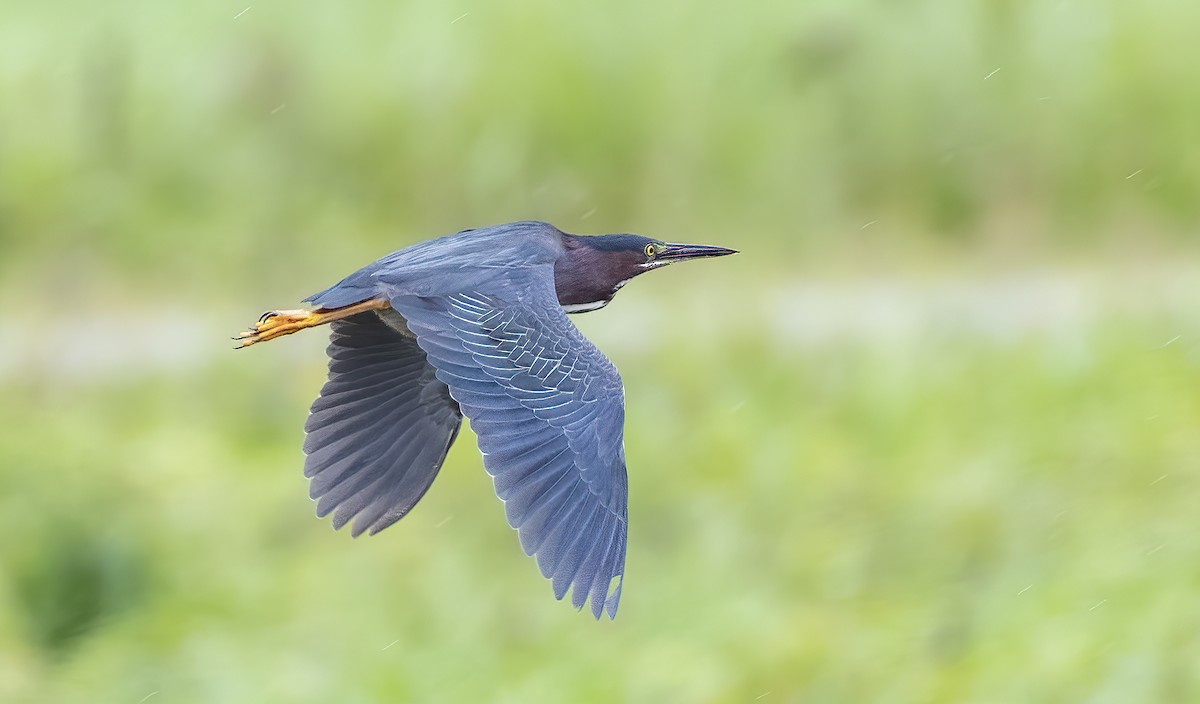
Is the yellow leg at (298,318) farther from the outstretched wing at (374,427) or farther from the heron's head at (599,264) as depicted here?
the heron's head at (599,264)

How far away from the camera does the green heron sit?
5406 millimetres

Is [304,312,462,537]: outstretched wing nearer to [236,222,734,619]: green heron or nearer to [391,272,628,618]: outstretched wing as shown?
[236,222,734,619]: green heron

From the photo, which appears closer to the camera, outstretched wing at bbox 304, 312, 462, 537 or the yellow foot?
the yellow foot

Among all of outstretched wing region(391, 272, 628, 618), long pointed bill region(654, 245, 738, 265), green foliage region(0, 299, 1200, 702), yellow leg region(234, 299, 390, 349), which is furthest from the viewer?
green foliage region(0, 299, 1200, 702)

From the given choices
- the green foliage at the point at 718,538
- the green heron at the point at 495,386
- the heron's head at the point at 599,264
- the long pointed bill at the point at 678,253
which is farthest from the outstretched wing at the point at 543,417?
the green foliage at the point at 718,538

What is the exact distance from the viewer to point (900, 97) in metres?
11.4

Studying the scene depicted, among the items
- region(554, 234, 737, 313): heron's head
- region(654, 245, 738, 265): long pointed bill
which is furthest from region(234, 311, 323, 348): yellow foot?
region(654, 245, 738, 265): long pointed bill

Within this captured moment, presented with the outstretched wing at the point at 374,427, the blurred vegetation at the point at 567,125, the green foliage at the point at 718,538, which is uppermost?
the outstretched wing at the point at 374,427

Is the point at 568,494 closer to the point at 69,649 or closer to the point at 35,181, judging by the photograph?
the point at 69,649

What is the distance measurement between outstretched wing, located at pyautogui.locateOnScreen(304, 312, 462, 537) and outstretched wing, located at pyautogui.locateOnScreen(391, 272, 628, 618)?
2.38ft

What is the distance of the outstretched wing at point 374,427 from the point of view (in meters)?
6.36

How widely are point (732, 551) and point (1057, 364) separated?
222 cm

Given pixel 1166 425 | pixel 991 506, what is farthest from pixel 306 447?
pixel 1166 425

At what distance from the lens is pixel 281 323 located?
19.2 feet
